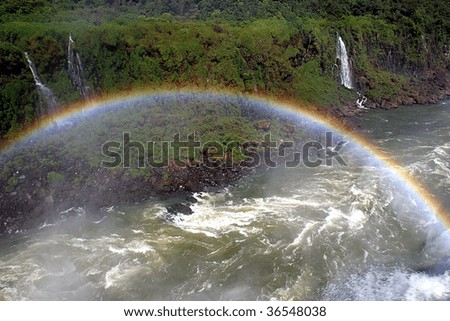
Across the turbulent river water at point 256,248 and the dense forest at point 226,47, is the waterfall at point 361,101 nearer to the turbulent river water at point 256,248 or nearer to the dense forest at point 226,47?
the dense forest at point 226,47

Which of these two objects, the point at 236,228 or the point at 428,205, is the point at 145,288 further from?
the point at 428,205

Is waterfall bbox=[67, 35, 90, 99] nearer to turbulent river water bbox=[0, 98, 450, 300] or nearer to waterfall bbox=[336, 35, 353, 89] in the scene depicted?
turbulent river water bbox=[0, 98, 450, 300]

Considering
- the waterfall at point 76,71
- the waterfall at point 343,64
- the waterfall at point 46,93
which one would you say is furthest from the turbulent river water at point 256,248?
the waterfall at point 343,64

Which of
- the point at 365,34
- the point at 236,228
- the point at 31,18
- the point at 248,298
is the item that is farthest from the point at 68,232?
the point at 365,34

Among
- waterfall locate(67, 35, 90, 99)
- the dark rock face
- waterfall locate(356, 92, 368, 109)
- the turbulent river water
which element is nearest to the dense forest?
waterfall locate(67, 35, 90, 99)

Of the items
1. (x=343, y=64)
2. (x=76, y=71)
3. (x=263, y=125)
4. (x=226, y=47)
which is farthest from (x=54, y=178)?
(x=343, y=64)
